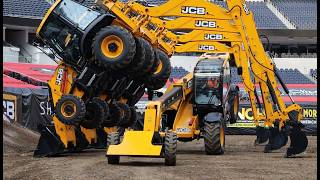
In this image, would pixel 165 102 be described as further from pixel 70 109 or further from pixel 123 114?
pixel 123 114

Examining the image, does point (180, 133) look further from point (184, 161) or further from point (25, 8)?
point (25, 8)

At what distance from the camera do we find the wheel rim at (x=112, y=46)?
1368 centimetres

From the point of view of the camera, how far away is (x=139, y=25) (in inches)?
599

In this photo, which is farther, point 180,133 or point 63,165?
point 180,133

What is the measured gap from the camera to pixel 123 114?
17312mm

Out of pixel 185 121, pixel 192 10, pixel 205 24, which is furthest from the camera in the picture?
pixel 205 24

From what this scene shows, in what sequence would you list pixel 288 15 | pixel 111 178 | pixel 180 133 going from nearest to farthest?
pixel 111 178 → pixel 180 133 → pixel 288 15

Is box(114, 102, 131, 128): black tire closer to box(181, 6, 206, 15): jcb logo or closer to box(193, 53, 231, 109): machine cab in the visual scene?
box(193, 53, 231, 109): machine cab

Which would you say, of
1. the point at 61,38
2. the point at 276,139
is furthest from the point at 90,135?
the point at 276,139

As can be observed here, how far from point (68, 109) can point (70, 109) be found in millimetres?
51

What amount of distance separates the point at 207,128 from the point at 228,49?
13.1 feet

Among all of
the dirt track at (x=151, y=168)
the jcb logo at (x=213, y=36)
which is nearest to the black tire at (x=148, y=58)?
the dirt track at (x=151, y=168)

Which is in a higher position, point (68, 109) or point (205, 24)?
point (205, 24)

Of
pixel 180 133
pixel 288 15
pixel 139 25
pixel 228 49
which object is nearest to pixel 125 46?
pixel 139 25
